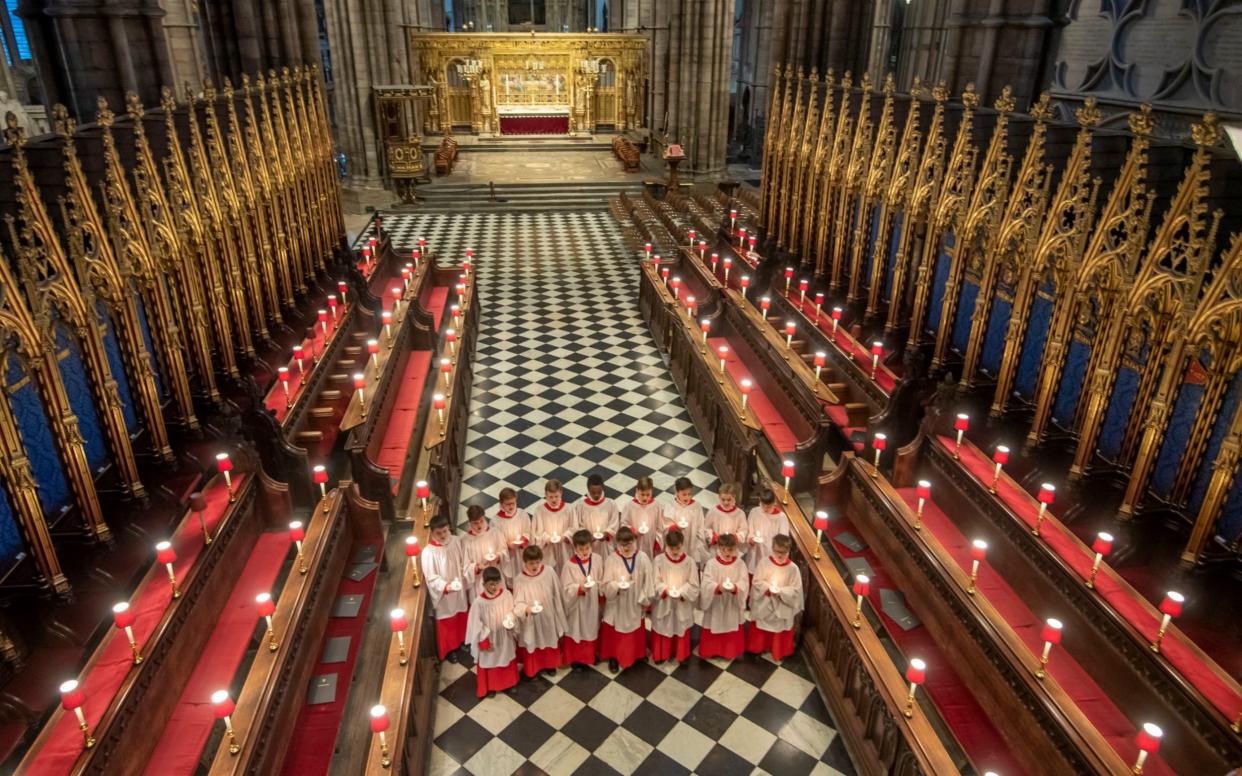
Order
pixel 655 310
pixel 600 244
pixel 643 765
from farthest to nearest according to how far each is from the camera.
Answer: pixel 600 244 < pixel 655 310 < pixel 643 765

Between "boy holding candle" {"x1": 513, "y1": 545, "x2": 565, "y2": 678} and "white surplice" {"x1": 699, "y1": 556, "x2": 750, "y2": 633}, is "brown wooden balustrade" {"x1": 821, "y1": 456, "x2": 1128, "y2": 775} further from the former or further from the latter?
"boy holding candle" {"x1": 513, "y1": 545, "x2": 565, "y2": 678}

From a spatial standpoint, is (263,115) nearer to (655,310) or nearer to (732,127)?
(655,310)

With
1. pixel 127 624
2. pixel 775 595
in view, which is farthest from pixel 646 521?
pixel 127 624

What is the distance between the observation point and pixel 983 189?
845cm

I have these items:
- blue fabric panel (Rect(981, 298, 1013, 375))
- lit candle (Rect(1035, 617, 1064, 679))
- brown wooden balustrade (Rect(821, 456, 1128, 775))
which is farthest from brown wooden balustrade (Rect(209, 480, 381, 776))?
blue fabric panel (Rect(981, 298, 1013, 375))

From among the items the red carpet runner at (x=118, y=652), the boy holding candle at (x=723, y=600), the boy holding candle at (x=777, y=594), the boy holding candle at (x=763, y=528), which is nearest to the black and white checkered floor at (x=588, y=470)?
the boy holding candle at (x=723, y=600)

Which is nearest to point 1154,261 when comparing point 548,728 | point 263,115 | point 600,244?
point 548,728

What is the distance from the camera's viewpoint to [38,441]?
6.11 meters

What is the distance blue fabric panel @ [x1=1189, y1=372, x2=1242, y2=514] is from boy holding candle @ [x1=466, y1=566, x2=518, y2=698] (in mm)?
5499

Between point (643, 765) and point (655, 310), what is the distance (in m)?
9.84

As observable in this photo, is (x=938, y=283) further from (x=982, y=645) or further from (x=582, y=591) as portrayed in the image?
(x=582, y=591)

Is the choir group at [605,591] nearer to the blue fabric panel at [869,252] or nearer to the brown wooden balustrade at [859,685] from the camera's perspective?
the brown wooden balustrade at [859,685]

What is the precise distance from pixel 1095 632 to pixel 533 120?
32.8 metres

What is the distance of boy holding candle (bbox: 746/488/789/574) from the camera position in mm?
7082
